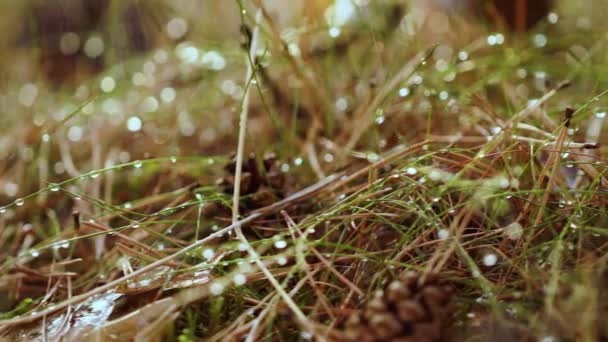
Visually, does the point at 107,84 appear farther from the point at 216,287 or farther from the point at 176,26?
the point at 216,287

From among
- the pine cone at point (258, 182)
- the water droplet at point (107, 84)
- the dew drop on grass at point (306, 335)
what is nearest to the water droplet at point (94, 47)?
the water droplet at point (107, 84)

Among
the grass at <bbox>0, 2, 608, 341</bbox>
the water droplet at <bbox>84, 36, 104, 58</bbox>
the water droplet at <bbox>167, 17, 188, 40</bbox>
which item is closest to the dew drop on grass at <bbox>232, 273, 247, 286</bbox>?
the grass at <bbox>0, 2, 608, 341</bbox>

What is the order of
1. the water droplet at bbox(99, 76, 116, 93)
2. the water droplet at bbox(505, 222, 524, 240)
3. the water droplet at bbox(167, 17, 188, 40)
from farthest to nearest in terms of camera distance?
1. the water droplet at bbox(167, 17, 188, 40)
2. the water droplet at bbox(99, 76, 116, 93)
3. the water droplet at bbox(505, 222, 524, 240)

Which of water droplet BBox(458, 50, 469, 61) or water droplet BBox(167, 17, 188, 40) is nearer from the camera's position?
water droplet BBox(458, 50, 469, 61)

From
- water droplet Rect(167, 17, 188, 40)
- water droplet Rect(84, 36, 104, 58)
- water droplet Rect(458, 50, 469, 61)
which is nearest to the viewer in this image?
water droplet Rect(458, 50, 469, 61)

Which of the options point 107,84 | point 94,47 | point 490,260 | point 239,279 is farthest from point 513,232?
point 94,47

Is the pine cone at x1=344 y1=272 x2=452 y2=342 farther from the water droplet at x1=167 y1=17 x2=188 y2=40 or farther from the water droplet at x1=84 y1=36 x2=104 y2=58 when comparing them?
the water droplet at x1=84 y1=36 x2=104 y2=58

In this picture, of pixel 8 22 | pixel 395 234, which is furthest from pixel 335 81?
pixel 8 22
